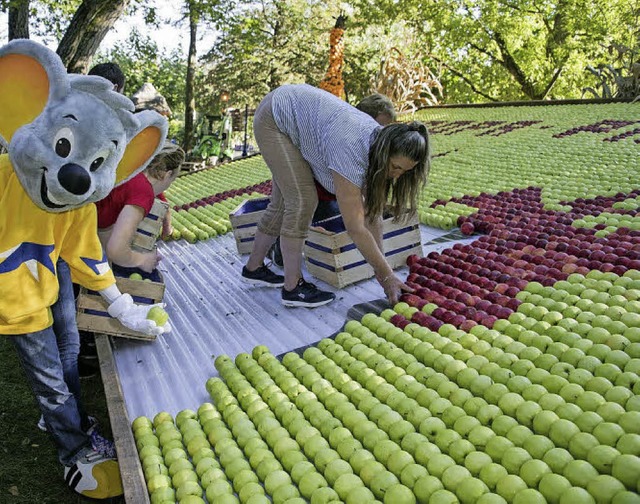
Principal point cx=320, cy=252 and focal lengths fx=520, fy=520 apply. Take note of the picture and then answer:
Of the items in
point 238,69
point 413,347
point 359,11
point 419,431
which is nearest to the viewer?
point 419,431

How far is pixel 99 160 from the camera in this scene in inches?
96.2

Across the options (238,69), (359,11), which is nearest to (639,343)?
(238,69)

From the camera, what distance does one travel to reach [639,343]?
2.66 meters

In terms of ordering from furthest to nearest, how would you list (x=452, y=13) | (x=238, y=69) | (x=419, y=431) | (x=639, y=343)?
(x=452, y=13) < (x=238, y=69) < (x=639, y=343) < (x=419, y=431)

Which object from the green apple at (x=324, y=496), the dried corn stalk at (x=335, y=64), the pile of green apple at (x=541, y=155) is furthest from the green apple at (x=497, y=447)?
the dried corn stalk at (x=335, y=64)

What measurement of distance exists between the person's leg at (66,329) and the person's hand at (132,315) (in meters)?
0.41

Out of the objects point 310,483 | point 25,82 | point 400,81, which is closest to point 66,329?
point 25,82

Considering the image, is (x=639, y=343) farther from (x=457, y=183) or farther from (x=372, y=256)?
(x=457, y=183)

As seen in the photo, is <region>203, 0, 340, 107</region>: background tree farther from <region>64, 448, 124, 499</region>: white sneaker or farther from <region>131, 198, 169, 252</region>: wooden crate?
<region>64, 448, 124, 499</region>: white sneaker

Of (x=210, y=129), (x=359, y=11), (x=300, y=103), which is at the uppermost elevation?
(x=359, y=11)

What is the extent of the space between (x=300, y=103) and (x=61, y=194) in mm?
1779

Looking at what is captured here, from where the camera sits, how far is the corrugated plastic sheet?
3.14 m

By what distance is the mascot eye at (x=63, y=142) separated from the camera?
227cm

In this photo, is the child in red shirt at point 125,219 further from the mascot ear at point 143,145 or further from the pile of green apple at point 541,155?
the pile of green apple at point 541,155
